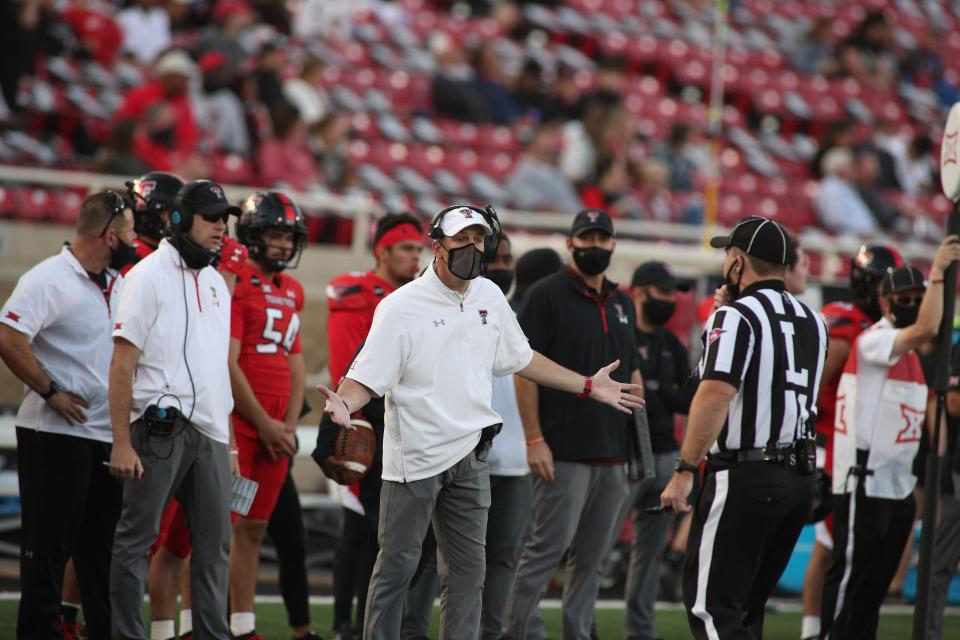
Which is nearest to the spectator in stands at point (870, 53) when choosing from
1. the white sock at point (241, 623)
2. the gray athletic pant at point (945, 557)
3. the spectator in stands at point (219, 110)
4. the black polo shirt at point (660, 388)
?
the spectator in stands at point (219, 110)

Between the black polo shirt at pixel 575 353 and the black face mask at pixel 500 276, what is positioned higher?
the black face mask at pixel 500 276

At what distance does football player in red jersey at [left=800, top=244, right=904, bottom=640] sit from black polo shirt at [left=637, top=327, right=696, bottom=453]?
0.86m

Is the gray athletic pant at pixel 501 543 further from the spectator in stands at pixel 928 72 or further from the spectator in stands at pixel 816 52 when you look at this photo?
the spectator in stands at pixel 928 72

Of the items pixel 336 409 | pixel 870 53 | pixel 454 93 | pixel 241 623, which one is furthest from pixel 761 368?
pixel 870 53

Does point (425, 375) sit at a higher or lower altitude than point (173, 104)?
lower

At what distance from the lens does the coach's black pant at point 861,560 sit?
6.39 metres

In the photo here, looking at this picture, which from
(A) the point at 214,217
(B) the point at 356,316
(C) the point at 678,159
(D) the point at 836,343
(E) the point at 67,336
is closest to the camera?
(A) the point at 214,217

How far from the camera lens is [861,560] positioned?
20.9ft

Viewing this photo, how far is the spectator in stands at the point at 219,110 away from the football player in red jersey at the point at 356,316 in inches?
246

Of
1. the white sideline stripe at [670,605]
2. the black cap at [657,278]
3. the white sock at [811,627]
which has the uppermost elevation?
the black cap at [657,278]

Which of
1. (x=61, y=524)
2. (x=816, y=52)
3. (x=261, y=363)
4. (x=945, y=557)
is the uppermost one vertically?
(x=816, y=52)

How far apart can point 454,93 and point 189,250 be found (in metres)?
10.3

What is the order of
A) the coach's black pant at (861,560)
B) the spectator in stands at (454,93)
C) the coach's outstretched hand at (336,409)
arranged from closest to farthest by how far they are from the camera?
1. the coach's outstretched hand at (336,409)
2. the coach's black pant at (861,560)
3. the spectator in stands at (454,93)

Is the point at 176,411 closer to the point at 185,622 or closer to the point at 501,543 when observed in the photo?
the point at 185,622
